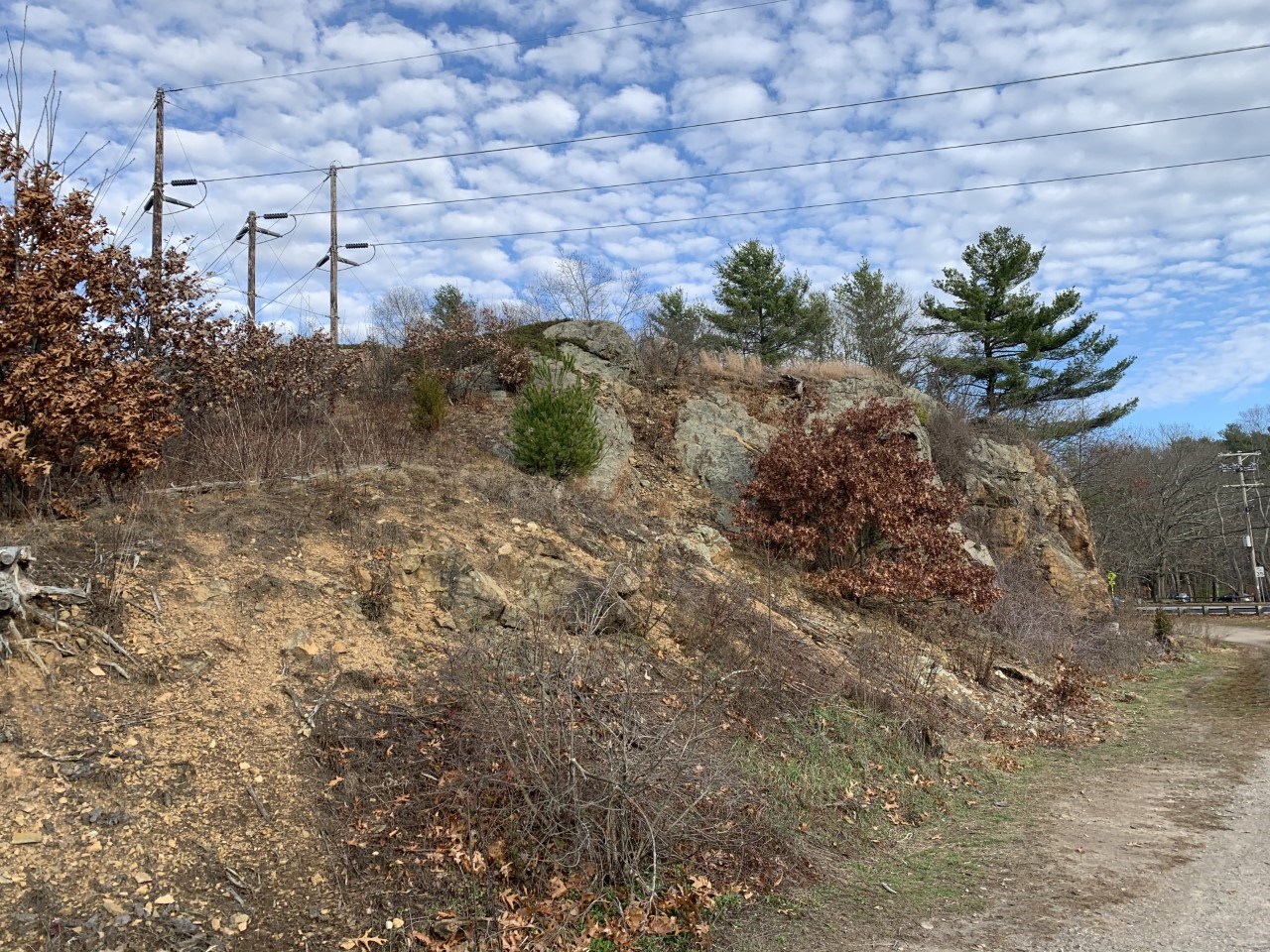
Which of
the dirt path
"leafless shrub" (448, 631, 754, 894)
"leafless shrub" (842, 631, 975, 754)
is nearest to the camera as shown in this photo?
the dirt path

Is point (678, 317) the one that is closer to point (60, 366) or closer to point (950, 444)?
point (950, 444)

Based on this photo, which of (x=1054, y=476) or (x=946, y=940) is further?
(x=1054, y=476)

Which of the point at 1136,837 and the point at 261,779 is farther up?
the point at 261,779

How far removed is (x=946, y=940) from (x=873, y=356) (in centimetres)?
2963

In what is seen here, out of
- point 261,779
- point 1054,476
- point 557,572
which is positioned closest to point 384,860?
point 261,779

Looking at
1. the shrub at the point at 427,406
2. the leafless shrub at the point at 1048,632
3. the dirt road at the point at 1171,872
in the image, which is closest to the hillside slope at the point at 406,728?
the dirt road at the point at 1171,872

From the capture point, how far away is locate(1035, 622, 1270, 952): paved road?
453cm

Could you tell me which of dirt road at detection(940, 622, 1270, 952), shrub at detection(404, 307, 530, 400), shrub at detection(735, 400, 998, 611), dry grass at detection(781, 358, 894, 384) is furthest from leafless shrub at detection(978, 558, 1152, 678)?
shrub at detection(404, 307, 530, 400)

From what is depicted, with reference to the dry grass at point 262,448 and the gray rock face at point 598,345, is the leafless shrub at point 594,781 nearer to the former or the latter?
the dry grass at point 262,448

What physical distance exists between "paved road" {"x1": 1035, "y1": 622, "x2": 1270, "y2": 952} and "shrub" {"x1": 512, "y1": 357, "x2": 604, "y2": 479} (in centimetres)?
904

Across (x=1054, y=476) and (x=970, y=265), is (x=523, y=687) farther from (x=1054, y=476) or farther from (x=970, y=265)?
(x=970, y=265)

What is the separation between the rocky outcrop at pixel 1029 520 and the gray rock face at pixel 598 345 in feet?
29.0

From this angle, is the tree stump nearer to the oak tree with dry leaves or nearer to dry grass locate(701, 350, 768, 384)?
the oak tree with dry leaves

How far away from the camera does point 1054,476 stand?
80.1ft
